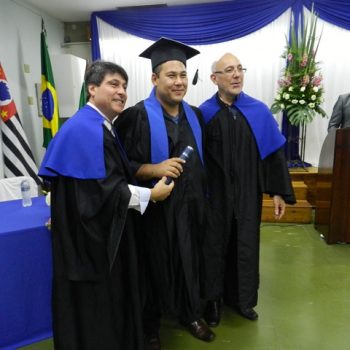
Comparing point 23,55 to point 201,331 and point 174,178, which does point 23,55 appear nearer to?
point 174,178

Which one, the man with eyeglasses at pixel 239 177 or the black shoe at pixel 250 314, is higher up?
the man with eyeglasses at pixel 239 177

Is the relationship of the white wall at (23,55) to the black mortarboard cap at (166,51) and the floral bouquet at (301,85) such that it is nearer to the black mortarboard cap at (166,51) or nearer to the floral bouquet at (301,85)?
the black mortarboard cap at (166,51)

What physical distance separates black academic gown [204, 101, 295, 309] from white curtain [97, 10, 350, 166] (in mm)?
2992

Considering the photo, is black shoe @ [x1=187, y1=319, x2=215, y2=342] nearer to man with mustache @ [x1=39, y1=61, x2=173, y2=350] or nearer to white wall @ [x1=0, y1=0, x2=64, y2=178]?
man with mustache @ [x1=39, y1=61, x2=173, y2=350]

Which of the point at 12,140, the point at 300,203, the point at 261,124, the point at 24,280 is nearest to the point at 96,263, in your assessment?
the point at 24,280

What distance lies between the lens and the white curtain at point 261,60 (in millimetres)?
4418

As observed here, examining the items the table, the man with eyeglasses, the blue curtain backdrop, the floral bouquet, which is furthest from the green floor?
the blue curtain backdrop

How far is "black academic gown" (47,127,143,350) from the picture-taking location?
1.29 meters

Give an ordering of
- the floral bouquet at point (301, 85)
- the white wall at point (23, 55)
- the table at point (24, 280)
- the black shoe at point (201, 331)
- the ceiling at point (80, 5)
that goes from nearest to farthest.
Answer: the table at point (24, 280)
the black shoe at point (201, 331)
the white wall at point (23, 55)
the floral bouquet at point (301, 85)
the ceiling at point (80, 5)

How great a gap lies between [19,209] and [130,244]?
0.77 metres

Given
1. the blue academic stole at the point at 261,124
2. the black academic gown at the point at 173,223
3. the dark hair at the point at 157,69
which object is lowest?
the black academic gown at the point at 173,223

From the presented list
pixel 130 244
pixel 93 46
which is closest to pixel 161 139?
pixel 130 244

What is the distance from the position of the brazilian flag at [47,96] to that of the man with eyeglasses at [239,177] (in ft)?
9.05

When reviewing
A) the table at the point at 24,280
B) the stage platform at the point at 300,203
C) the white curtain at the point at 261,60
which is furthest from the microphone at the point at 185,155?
the white curtain at the point at 261,60
